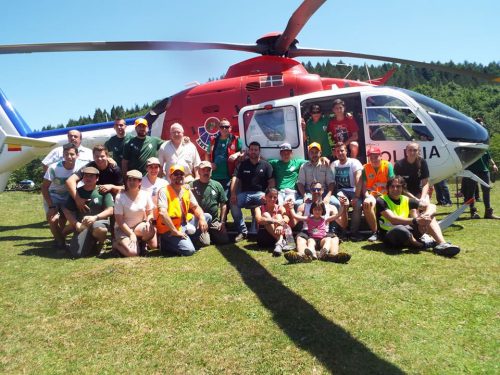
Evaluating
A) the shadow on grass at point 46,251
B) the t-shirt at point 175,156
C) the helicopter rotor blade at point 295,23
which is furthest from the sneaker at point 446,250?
the shadow on grass at point 46,251

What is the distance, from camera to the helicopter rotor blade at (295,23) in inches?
227

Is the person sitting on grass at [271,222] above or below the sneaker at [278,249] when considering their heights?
above

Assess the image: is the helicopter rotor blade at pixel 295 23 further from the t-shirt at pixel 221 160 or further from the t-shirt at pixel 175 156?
the t-shirt at pixel 175 156

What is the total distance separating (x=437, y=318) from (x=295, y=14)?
4894 millimetres

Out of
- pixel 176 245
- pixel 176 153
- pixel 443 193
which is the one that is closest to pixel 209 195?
pixel 176 153

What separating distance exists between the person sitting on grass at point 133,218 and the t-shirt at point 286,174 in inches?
86.7

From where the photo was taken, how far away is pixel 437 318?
3.26m

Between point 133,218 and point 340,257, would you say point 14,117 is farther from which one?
point 340,257

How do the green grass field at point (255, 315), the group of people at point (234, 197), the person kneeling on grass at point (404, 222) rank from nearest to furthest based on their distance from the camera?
1. the green grass field at point (255, 315)
2. the person kneeling on grass at point (404, 222)
3. the group of people at point (234, 197)

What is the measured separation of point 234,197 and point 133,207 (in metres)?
1.69

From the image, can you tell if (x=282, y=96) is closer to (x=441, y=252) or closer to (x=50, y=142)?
(x=441, y=252)

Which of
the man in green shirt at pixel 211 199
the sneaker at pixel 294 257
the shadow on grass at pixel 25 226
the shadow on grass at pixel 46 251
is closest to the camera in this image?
the sneaker at pixel 294 257

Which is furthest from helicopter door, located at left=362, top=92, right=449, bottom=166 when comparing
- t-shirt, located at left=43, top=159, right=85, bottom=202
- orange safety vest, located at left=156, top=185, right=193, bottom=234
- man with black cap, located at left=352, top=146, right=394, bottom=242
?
t-shirt, located at left=43, top=159, right=85, bottom=202

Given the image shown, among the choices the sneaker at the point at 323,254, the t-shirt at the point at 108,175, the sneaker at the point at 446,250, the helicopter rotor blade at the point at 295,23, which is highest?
the helicopter rotor blade at the point at 295,23
